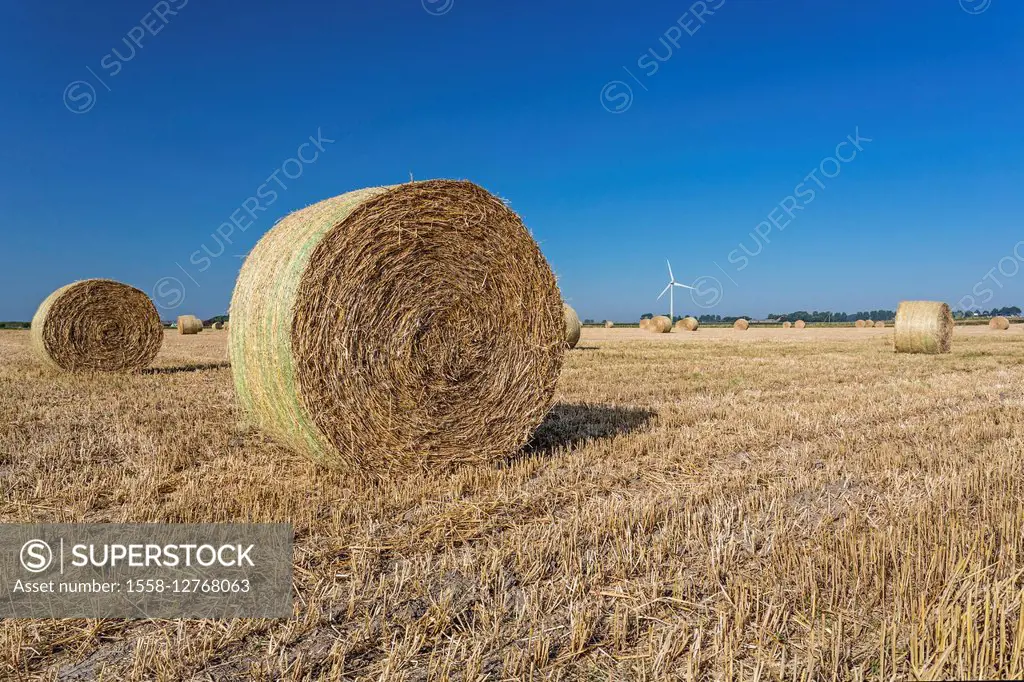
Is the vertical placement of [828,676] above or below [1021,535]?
below

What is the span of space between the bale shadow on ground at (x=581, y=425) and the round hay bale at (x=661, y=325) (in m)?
32.4

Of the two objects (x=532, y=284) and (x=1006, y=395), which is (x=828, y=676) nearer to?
(x=532, y=284)

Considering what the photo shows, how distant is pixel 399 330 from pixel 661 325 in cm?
3608

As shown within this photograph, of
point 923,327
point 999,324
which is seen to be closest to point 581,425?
point 923,327

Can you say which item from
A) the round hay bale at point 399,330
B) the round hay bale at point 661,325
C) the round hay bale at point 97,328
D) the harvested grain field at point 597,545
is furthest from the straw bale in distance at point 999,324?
the round hay bale at point 97,328

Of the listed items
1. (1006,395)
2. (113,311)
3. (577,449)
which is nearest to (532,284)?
(577,449)

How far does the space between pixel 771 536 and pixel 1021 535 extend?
1.28m

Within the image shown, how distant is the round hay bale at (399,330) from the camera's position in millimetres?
A: 4855

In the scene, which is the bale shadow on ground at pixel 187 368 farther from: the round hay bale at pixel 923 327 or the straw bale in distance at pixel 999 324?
the straw bale in distance at pixel 999 324

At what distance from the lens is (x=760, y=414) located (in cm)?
751

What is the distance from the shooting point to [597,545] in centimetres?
355

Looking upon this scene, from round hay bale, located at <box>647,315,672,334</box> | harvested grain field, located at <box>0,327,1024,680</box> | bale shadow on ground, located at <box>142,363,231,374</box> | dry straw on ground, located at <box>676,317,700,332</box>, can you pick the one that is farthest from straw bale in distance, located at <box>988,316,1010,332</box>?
bale shadow on ground, located at <box>142,363,231,374</box>

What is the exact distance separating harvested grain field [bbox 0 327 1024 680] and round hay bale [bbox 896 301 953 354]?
1222 centimetres

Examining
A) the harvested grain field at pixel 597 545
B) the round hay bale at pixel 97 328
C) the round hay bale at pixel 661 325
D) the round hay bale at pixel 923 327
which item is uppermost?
the round hay bale at pixel 661 325
